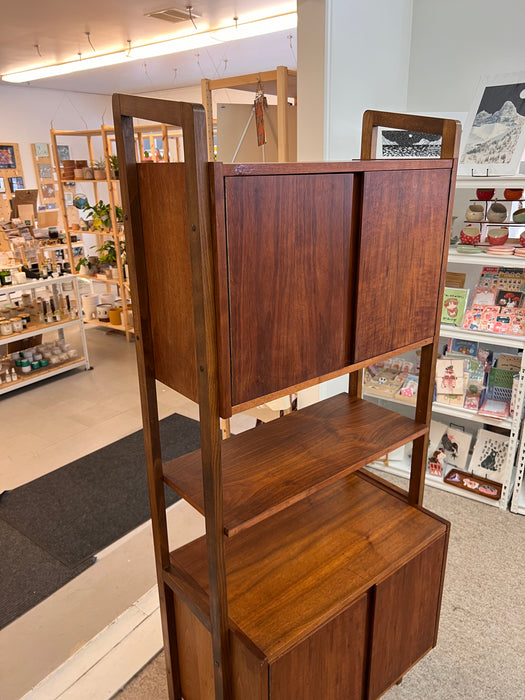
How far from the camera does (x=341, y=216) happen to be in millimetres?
1261

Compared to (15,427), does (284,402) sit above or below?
above

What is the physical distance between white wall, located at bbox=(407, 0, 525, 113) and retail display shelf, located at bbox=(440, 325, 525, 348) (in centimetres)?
121

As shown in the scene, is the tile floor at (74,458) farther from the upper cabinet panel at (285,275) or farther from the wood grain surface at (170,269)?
the upper cabinet panel at (285,275)

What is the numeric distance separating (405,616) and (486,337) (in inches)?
59.9

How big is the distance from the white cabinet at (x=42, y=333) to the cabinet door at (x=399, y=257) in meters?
4.04

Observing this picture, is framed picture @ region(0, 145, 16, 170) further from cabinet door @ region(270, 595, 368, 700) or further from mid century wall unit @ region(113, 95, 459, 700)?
cabinet door @ region(270, 595, 368, 700)

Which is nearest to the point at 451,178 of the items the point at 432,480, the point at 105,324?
the point at 432,480

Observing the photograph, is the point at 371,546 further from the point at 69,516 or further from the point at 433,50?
the point at 433,50

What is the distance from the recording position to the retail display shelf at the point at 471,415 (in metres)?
2.77

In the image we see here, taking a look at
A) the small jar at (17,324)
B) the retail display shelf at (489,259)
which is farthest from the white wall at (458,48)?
the small jar at (17,324)

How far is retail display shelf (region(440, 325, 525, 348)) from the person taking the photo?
2625 mm

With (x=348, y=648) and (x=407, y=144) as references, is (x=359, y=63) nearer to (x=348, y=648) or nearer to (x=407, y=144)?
(x=407, y=144)

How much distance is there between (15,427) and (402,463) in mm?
2890

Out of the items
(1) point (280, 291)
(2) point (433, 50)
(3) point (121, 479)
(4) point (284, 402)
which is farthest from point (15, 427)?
(2) point (433, 50)
